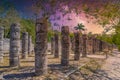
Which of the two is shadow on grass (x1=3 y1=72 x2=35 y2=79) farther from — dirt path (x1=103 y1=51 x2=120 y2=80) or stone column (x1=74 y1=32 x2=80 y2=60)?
stone column (x1=74 y1=32 x2=80 y2=60)

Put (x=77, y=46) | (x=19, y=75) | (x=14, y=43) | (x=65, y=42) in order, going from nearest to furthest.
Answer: (x=19, y=75), (x=14, y=43), (x=65, y=42), (x=77, y=46)

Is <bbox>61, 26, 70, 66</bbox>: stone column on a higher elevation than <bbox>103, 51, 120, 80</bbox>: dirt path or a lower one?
higher

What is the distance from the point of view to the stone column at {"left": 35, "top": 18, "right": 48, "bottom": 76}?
13.9 m

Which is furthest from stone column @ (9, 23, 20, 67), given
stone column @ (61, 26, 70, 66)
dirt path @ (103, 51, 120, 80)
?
dirt path @ (103, 51, 120, 80)

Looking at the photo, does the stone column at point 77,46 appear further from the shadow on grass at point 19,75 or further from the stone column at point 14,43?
the shadow on grass at point 19,75

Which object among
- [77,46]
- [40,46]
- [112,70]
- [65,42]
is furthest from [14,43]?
[112,70]

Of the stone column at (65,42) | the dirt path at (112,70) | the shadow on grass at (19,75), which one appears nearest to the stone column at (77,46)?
the dirt path at (112,70)

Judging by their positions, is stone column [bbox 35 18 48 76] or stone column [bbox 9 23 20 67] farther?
stone column [bbox 9 23 20 67]

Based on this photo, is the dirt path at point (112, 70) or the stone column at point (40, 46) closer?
the stone column at point (40, 46)

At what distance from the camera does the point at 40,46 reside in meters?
13.9

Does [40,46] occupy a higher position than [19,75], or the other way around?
[40,46]

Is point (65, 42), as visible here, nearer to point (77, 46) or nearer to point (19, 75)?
point (77, 46)

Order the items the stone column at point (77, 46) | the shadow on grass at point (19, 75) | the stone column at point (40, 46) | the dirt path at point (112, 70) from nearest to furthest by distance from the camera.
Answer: the shadow on grass at point (19, 75), the stone column at point (40, 46), the dirt path at point (112, 70), the stone column at point (77, 46)

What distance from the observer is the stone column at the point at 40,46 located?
13.9m
